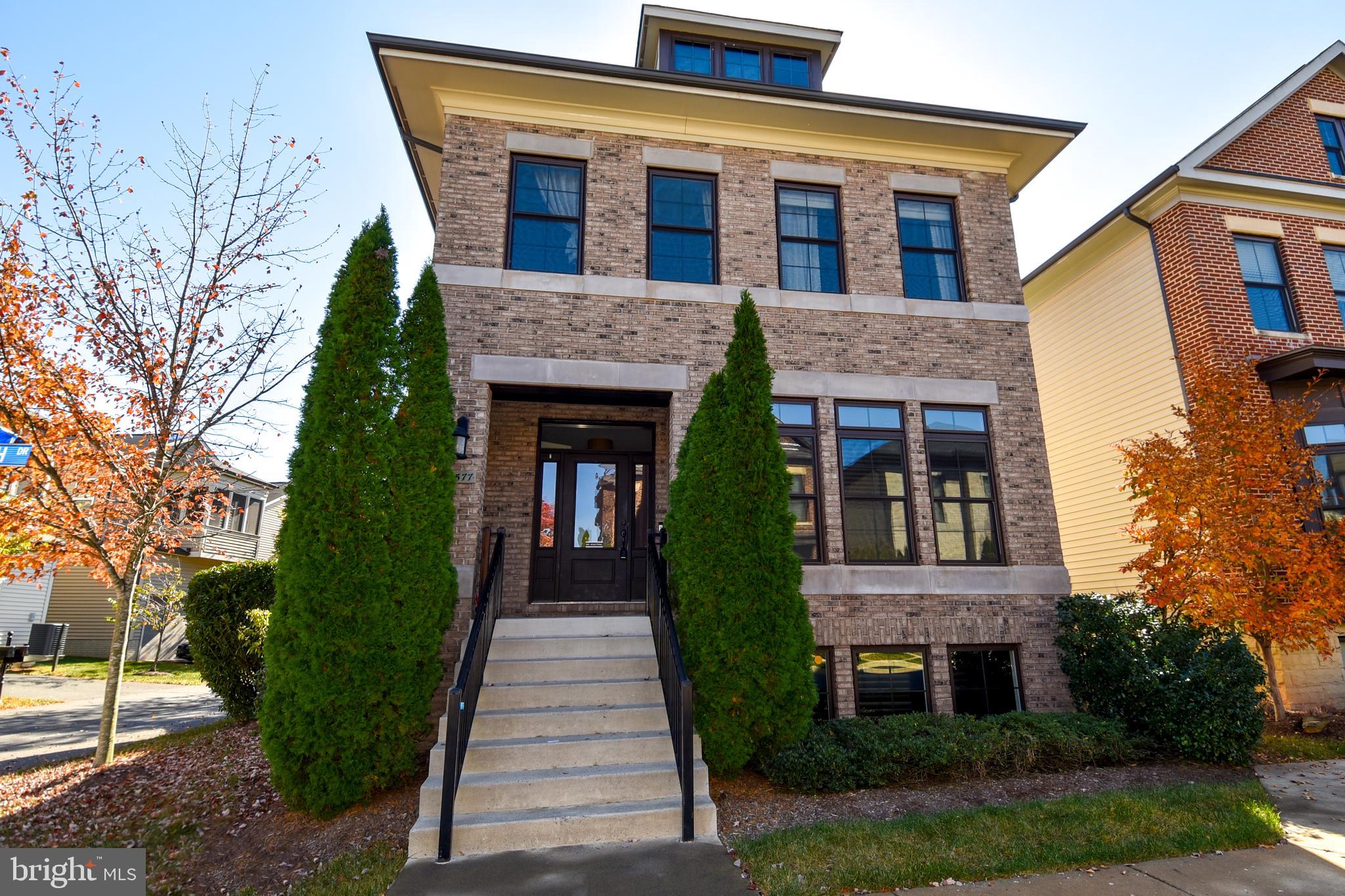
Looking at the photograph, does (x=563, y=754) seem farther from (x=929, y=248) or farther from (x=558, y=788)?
(x=929, y=248)

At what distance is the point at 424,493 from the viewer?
5.61 meters

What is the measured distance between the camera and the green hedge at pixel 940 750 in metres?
5.54

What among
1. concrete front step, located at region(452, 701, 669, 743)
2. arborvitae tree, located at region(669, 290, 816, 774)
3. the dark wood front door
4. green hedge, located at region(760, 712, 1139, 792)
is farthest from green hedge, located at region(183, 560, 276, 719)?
green hedge, located at region(760, 712, 1139, 792)

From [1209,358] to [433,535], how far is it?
11.1 meters

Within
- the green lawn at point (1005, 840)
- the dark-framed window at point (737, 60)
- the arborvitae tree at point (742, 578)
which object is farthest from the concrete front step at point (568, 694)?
the dark-framed window at point (737, 60)

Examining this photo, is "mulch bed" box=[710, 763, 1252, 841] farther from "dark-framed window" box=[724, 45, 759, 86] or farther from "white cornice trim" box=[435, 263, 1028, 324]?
"dark-framed window" box=[724, 45, 759, 86]

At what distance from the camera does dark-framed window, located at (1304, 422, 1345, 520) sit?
32.3 feet

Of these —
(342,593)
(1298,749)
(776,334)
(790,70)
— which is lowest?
(1298,749)

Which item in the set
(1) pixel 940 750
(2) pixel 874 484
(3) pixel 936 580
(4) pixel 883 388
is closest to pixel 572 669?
(1) pixel 940 750

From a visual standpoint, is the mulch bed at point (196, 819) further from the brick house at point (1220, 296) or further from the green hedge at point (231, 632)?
→ the brick house at point (1220, 296)

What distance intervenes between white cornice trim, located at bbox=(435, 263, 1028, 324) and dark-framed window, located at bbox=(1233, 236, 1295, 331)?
4.63m

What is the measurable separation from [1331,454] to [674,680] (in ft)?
36.7

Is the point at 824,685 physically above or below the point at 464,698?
below

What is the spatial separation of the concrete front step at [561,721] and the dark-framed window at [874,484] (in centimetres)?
330
